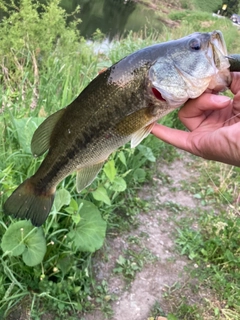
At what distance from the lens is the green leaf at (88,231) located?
277cm

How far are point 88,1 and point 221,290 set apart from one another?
28294mm

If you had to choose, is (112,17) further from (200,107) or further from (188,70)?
(188,70)

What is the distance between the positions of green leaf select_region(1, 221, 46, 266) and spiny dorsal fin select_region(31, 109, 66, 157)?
28.5 inches

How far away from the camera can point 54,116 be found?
1995mm

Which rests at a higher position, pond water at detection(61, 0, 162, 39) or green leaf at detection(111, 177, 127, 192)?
green leaf at detection(111, 177, 127, 192)

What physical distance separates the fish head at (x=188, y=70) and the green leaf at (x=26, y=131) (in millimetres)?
1407

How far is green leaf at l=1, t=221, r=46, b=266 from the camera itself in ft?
8.12

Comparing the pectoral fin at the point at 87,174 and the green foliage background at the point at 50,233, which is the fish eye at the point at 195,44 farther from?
the green foliage background at the point at 50,233

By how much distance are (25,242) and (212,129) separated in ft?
5.03

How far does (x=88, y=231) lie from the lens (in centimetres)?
282

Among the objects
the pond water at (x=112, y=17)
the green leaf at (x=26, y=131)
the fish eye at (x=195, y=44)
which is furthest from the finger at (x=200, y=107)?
the pond water at (x=112, y=17)

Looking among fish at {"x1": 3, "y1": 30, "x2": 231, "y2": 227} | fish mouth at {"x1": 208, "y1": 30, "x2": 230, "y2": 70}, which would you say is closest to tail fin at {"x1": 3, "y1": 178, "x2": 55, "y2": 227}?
fish at {"x1": 3, "y1": 30, "x2": 231, "y2": 227}

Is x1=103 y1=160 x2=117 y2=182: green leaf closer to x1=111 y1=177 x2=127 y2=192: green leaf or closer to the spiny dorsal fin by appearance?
x1=111 y1=177 x2=127 y2=192: green leaf

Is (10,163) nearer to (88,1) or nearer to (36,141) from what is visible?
(36,141)
